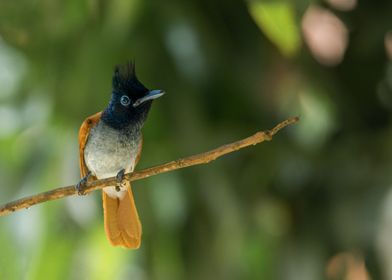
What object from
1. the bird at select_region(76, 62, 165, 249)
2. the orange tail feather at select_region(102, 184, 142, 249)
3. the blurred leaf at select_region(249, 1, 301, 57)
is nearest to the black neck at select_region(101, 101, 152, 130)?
the bird at select_region(76, 62, 165, 249)

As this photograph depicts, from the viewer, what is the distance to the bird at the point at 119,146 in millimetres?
1841

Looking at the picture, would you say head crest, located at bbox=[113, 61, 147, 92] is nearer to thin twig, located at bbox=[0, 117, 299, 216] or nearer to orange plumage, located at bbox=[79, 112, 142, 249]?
orange plumage, located at bbox=[79, 112, 142, 249]

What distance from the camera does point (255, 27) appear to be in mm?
6484

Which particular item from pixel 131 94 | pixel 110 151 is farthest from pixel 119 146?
pixel 131 94

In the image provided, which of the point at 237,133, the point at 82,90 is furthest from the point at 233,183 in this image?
the point at 82,90

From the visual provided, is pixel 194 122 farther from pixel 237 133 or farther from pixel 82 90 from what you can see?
pixel 82 90

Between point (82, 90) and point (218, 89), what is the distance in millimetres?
2347

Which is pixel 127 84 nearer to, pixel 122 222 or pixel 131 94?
pixel 131 94

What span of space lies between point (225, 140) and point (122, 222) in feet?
14.0

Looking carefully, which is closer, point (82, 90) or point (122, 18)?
point (82, 90)

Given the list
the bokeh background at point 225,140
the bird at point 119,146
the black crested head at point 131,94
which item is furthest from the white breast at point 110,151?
the bokeh background at point 225,140

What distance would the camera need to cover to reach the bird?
1841 millimetres

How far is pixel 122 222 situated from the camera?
2035mm

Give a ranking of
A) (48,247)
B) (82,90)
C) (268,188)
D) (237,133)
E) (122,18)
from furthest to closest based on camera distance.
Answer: (268,188)
(237,133)
(122,18)
(48,247)
(82,90)
